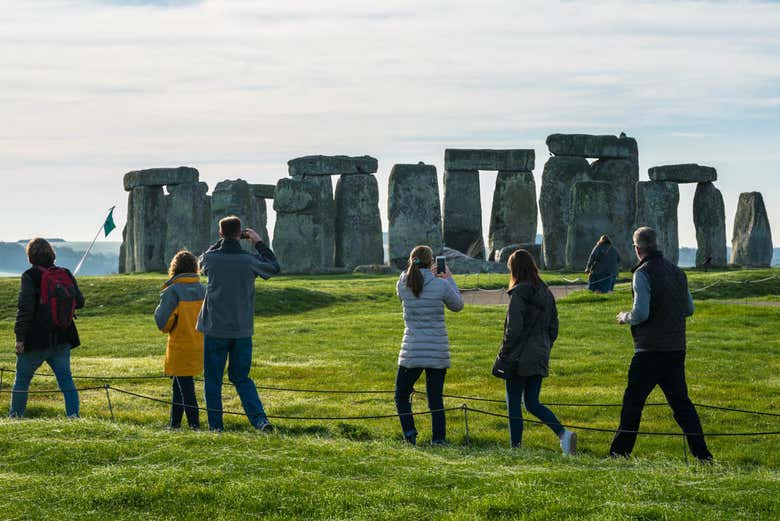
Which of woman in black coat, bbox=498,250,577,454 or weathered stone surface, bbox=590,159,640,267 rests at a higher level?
weathered stone surface, bbox=590,159,640,267

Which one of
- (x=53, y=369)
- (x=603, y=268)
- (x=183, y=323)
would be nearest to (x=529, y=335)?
(x=183, y=323)

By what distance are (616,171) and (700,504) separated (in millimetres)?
35521

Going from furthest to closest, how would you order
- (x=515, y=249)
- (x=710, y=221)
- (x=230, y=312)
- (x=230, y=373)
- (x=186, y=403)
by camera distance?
1. (x=710, y=221)
2. (x=515, y=249)
3. (x=186, y=403)
4. (x=230, y=373)
5. (x=230, y=312)

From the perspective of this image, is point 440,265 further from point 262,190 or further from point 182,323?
point 262,190

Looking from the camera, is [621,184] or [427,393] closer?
[427,393]

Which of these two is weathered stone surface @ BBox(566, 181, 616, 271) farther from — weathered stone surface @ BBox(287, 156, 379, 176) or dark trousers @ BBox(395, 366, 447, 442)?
dark trousers @ BBox(395, 366, 447, 442)

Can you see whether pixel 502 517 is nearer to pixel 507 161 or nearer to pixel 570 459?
pixel 570 459

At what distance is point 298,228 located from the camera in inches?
1652

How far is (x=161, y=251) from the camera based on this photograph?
47.2m

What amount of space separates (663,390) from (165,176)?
3752 cm

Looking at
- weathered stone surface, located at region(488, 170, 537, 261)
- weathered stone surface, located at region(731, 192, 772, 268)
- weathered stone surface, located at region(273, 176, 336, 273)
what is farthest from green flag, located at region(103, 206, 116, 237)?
weathered stone surface, located at region(731, 192, 772, 268)

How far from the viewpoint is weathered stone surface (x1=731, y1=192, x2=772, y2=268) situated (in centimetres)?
4356

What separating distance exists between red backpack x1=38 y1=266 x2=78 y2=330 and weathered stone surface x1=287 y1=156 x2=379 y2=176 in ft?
104

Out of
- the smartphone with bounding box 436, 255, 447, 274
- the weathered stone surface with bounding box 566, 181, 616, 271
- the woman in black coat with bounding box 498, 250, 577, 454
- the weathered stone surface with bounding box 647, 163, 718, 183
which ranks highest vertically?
the weathered stone surface with bounding box 647, 163, 718, 183
